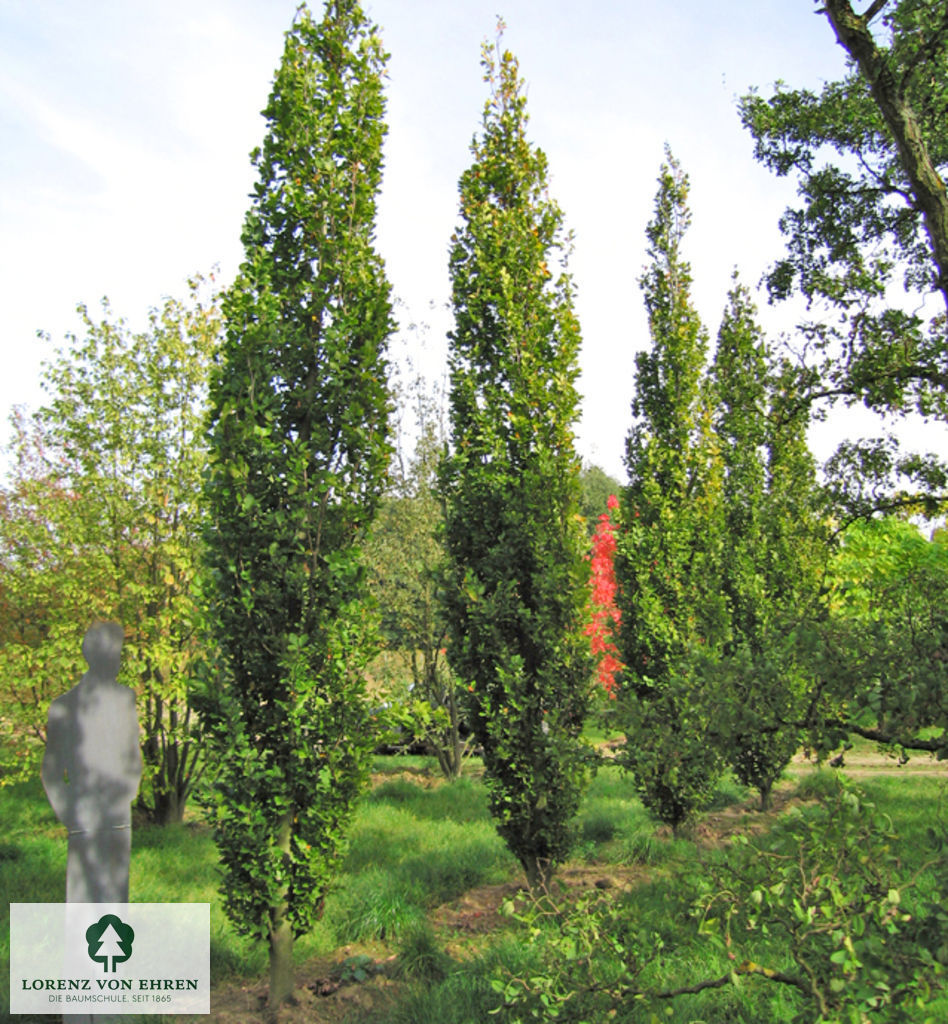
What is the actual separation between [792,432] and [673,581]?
5317mm

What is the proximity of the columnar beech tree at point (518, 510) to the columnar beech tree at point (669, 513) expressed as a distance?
2.05 m

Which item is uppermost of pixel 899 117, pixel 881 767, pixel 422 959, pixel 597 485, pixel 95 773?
pixel 597 485

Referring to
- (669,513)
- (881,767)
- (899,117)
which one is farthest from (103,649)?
(881,767)

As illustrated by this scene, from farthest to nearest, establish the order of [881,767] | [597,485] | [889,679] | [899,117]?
[597,485] → [881,767] → [899,117] → [889,679]

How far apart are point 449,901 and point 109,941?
326cm

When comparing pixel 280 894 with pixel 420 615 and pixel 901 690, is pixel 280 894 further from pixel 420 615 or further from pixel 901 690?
pixel 420 615

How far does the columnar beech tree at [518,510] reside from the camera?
6.60 meters

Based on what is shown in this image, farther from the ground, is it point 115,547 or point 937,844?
point 115,547

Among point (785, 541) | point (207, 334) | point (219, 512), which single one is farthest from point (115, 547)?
point (785, 541)

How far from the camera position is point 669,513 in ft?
30.7

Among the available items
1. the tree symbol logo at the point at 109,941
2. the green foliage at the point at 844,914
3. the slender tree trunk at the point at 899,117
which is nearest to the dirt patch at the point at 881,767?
the slender tree trunk at the point at 899,117

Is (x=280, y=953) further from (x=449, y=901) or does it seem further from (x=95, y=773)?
(x=449, y=901)

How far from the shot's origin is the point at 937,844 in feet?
6.97

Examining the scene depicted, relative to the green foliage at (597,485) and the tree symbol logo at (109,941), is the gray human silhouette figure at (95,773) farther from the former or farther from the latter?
the green foliage at (597,485)
